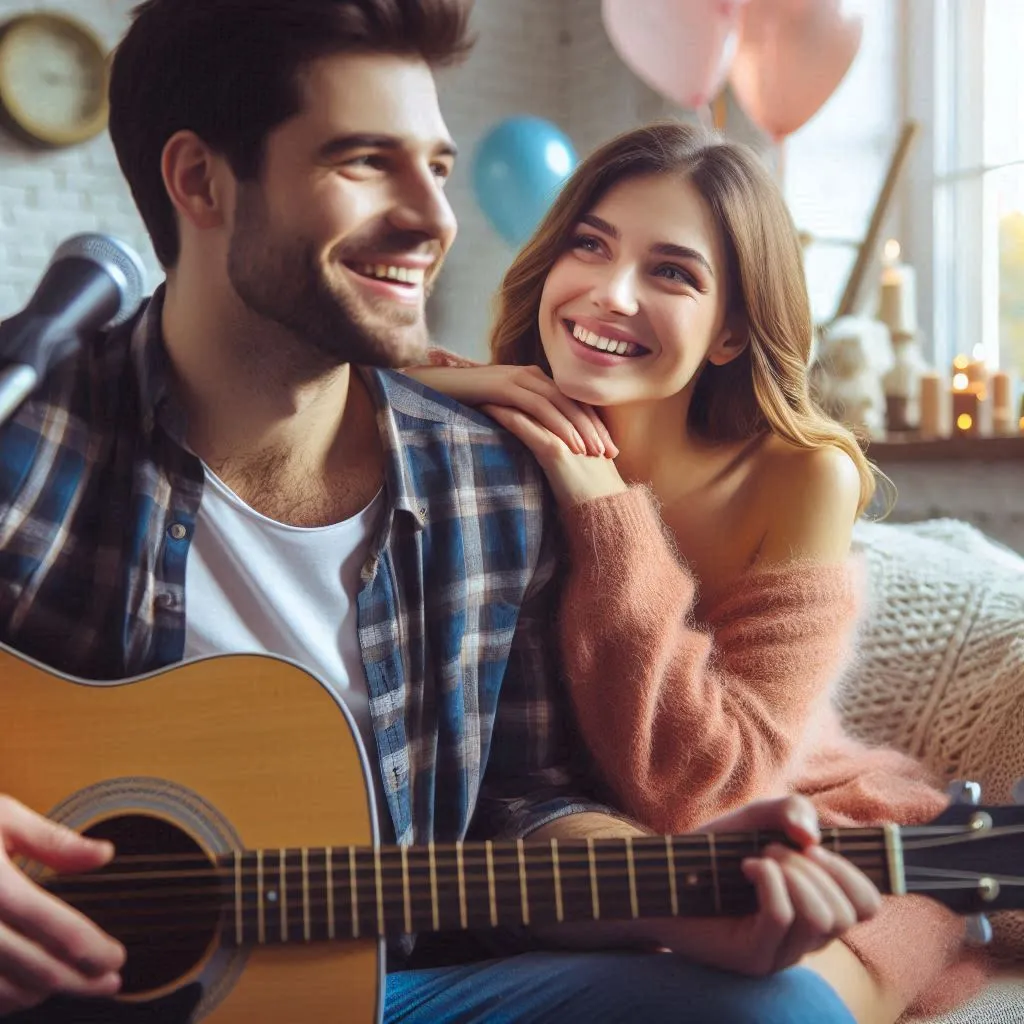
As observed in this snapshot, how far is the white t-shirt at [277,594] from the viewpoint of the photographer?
0.93 meters

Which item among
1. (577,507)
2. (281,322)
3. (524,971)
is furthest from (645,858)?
(281,322)

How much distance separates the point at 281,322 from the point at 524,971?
53cm

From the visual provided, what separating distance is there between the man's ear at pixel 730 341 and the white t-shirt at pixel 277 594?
38cm

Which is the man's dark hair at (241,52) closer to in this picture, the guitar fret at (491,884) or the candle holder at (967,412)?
the guitar fret at (491,884)

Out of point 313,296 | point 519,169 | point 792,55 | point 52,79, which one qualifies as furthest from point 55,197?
point 313,296

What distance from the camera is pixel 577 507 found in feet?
3.42

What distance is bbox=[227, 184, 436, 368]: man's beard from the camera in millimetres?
900

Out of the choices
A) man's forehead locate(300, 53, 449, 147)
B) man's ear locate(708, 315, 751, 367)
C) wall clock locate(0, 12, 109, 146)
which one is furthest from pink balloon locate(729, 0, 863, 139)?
wall clock locate(0, 12, 109, 146)

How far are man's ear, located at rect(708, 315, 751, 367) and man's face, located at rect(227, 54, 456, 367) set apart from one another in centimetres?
31

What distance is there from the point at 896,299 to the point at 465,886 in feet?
7.29

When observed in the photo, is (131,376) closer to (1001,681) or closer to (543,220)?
(543,220)

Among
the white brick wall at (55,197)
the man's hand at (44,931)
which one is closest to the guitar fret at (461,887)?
the man's hand at (44,931)

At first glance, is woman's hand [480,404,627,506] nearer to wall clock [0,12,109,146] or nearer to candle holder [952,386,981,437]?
candle holder [952,386,981,437]

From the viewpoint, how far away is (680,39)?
201 centimetres
